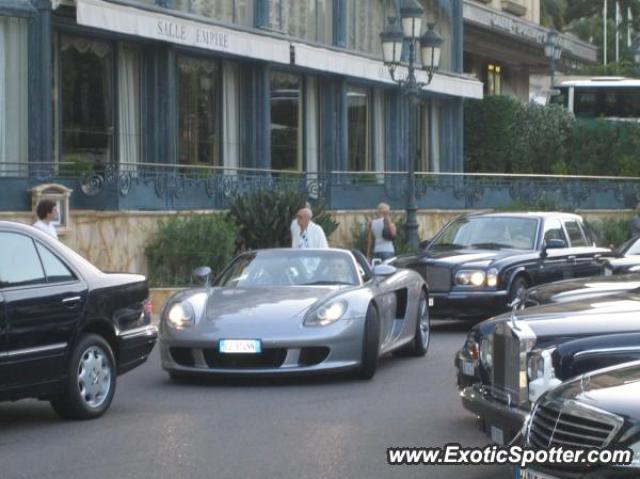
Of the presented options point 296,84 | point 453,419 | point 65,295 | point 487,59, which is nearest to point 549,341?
point 453,419

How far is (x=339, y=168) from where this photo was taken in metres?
35.2

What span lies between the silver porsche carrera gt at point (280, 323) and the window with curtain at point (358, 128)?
2235 cm

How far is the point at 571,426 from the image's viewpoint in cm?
637

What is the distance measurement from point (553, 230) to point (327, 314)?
26.1ft

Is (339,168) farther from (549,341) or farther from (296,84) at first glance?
(549,341)

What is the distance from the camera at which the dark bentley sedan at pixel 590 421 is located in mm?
6051

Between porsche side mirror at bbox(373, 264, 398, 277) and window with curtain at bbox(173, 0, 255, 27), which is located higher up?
window with curtain at bbox(173, 0, 255, 27)

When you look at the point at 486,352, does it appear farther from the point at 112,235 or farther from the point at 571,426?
the point at 112,235

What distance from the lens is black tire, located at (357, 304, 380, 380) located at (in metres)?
13.5

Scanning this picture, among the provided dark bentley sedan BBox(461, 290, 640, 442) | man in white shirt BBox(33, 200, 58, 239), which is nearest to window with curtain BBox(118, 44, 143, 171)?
man in white shirt BBox(33, 200, 58, 239)

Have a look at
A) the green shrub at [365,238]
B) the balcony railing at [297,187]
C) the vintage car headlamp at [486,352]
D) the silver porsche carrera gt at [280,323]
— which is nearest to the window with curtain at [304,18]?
the balcony railing at [297,187]

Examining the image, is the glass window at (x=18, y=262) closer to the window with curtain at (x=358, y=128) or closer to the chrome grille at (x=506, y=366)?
the chrome grille at (x=506, y=366)

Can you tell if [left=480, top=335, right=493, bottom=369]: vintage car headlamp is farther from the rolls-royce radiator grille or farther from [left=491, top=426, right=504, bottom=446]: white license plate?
[left=491, top=426, right=504, bottom=446]: white license plate

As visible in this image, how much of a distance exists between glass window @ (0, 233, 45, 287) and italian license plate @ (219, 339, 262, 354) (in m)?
2.51
